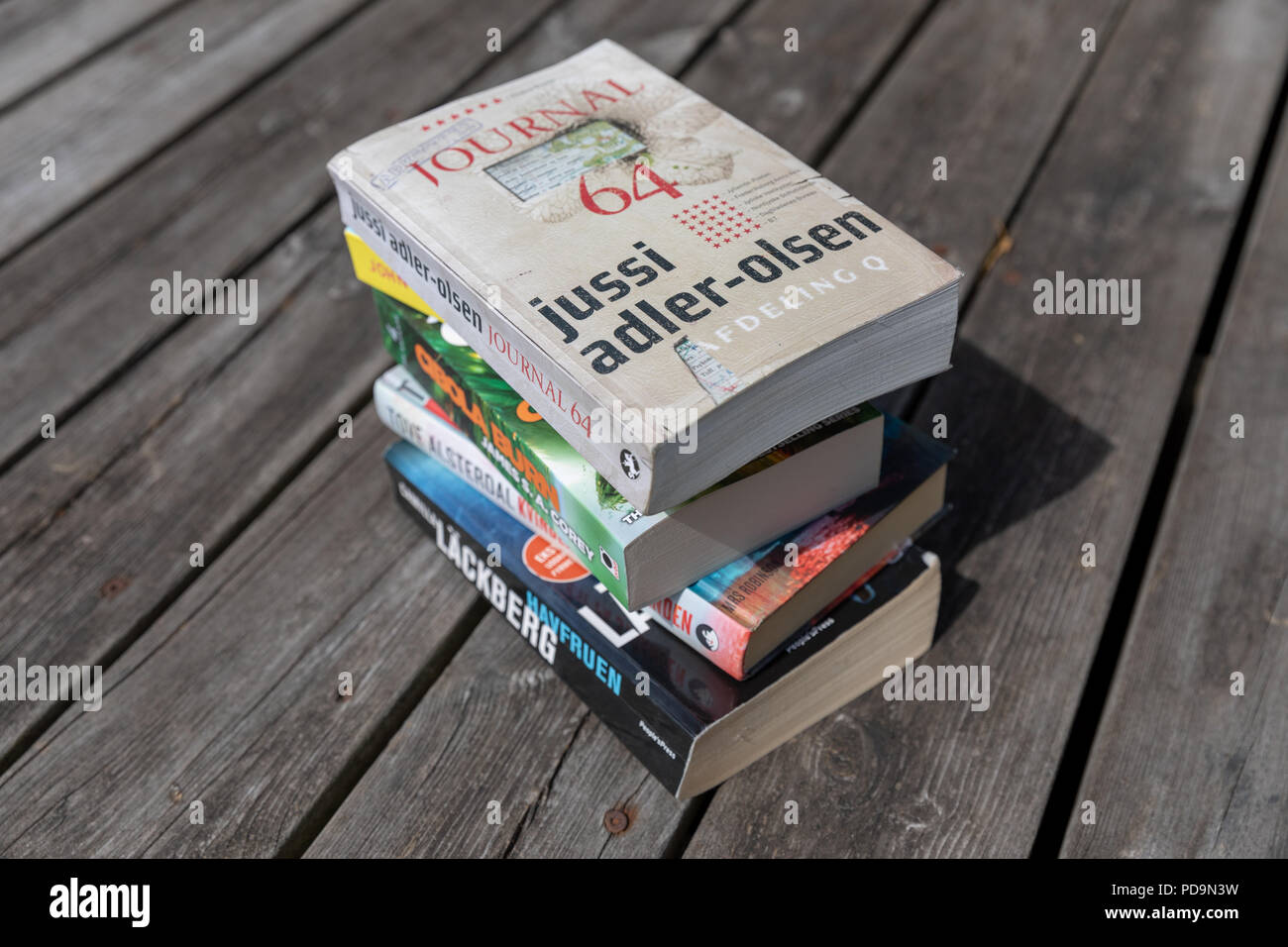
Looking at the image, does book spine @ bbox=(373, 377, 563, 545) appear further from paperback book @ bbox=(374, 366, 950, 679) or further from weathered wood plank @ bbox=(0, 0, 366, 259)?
weathered wood plank @ bbox=(0, 0, 366, 259)

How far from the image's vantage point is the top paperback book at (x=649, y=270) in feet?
2.15

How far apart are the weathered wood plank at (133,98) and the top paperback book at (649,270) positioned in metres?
0.74

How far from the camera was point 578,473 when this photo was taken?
2.50 feet

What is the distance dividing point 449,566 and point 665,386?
0.40 metres

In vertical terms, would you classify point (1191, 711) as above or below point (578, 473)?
below

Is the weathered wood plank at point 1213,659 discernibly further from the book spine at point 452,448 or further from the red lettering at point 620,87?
the red lettering at point 620,87

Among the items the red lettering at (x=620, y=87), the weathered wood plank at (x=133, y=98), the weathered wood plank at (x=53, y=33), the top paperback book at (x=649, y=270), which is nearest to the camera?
the top paperback book at (x=649, y=270)

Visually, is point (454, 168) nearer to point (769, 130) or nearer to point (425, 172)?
point (425, 172)

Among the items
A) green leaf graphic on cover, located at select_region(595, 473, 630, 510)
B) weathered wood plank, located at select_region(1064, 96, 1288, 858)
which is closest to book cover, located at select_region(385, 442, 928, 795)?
green leaf graphic on cover, located at select_region(595, 473, 630, 510)

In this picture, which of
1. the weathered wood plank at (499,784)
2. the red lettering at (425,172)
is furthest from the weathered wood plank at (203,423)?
the red lettering at (425,172)

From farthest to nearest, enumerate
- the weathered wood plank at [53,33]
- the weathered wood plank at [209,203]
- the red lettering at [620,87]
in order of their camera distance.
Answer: the weathered wood plank at [53,33]
the weathered wood plank at [209,203]
the red lettering at [620,87]
